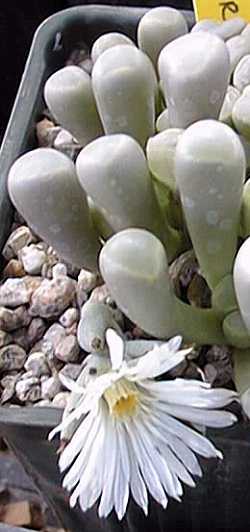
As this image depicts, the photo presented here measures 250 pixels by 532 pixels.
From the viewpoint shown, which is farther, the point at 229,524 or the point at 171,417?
the point at 229,524

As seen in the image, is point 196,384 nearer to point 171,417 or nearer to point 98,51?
point 171,417

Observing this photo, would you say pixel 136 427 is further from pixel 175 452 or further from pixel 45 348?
pixel 45 348

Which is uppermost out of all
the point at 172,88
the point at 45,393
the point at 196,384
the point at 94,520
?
the point at 172,88

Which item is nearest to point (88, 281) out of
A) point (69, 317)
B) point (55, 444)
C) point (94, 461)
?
point (69, 317)

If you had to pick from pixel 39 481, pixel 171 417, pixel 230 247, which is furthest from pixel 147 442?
pixel 39 481

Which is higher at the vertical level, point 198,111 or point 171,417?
point 198,111

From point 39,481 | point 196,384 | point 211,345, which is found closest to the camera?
point 196,384

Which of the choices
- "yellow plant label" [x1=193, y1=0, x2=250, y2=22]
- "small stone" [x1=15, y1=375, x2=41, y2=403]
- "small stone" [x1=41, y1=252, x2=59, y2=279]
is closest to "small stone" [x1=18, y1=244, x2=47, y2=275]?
"small stone" [x1=41, y1=252, x2=59, y2=279]
